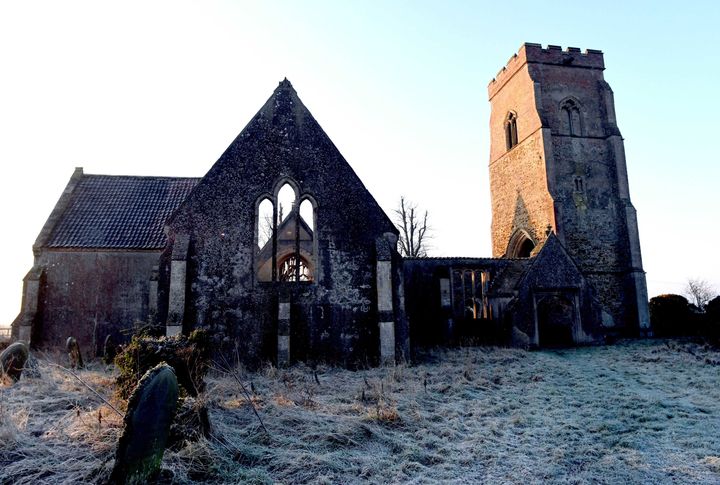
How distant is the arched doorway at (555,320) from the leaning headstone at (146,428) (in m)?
16.3

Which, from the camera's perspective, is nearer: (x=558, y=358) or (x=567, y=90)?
(x=558, y=358)

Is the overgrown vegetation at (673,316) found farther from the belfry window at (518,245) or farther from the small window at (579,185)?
the small window at (579,185)

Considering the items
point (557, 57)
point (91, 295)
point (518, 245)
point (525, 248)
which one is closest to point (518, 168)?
point (518, 245)

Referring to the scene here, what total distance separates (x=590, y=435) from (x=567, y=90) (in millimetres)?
26366

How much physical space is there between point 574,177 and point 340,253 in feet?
61.2

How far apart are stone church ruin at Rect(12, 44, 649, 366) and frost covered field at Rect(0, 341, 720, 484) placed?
261 centimetres

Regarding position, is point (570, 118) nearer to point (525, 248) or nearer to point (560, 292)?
point (525, 248)

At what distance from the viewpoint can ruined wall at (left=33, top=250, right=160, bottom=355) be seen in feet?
61.8

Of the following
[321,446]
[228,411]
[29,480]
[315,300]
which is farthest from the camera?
[315,300]

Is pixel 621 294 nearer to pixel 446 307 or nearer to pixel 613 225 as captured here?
pixel 613 225

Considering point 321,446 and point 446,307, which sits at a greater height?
point 446,307

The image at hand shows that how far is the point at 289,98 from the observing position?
15.5 m

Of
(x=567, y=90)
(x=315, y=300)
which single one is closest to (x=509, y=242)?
(x=567, y=90)

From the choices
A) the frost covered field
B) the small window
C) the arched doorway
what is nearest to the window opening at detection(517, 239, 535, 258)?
the small window
